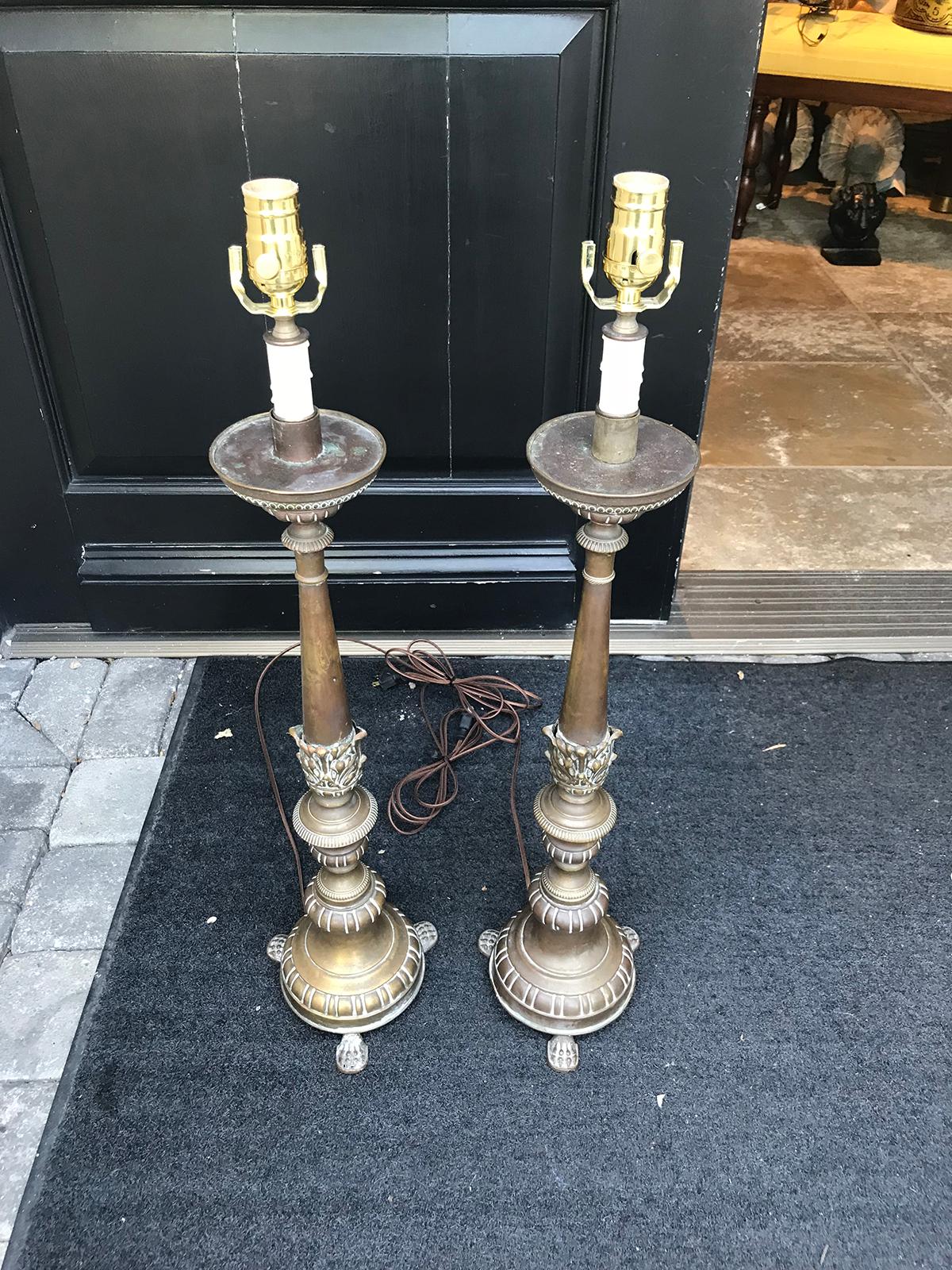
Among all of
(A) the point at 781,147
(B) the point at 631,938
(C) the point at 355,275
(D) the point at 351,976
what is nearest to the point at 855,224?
(A) the point at 781,147

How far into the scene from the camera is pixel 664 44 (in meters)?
1.55

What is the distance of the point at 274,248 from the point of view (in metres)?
0.99

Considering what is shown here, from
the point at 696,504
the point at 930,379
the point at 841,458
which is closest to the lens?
the point at 696,504

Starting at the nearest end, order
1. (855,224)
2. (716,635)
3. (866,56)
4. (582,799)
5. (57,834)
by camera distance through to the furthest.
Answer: (582,799) < (57,834) < (716,635) < (866,56) < (855,224)

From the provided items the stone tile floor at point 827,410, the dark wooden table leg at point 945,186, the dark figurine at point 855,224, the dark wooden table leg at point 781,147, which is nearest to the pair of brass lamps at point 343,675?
the stone tile floor at point 827,410

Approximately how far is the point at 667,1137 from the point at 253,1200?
52 centimetres

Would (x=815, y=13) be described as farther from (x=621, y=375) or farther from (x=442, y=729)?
(x=621, y=375)

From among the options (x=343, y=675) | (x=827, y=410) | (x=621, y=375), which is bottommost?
(x=827, y=410)

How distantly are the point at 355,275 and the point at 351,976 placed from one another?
3.73 feet

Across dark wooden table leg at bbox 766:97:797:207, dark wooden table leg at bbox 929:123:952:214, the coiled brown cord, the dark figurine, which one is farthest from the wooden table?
the coiled brown cord

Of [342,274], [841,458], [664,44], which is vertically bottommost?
[841,458]

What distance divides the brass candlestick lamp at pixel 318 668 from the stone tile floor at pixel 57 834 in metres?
0.31

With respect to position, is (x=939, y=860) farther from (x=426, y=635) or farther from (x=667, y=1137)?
(x=426, y=635)

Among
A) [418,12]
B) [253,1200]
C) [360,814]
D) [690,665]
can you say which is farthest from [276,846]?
[418,12]
